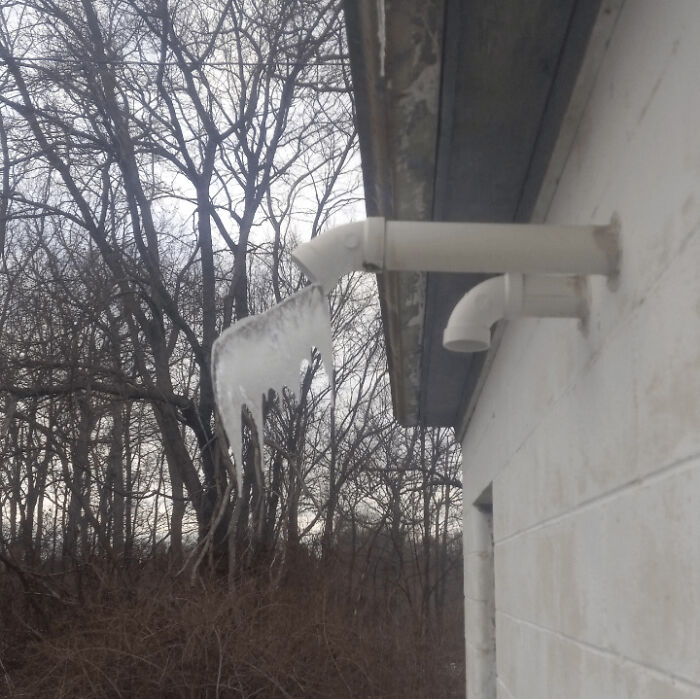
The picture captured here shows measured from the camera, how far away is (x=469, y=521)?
6.02 m

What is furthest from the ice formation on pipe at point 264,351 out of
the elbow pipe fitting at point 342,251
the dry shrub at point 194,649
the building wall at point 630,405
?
the dry shrub at point 194,649

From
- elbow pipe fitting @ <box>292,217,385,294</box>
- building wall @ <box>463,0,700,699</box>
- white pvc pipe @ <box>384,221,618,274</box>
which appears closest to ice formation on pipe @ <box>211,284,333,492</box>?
elbow pipe fitting @ <box>292,217,385,294</box>

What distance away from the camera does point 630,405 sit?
1519 millimetres

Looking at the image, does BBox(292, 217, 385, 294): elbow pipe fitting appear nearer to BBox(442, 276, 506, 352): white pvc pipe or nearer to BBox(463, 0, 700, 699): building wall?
BBox(442, 276, 506, 352): white pvc pipe

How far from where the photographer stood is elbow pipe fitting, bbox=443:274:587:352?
1719mm

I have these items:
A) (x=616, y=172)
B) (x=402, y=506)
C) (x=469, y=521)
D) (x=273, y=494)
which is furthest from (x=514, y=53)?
(x=402, y=506)

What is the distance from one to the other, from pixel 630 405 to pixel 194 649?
7517 mm

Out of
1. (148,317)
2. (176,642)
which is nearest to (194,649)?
(176,642)

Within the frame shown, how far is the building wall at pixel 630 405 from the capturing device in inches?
48.6

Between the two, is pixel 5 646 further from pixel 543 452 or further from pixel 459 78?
pixel 459 78

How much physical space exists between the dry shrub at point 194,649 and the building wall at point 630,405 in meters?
6.25

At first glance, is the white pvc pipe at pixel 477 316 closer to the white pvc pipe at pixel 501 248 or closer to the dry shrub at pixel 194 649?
the white pvc pipe at pixel 501 248

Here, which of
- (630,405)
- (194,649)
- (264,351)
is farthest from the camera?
(194,649)

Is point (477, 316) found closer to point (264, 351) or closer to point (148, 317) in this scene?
point (264, 351)
